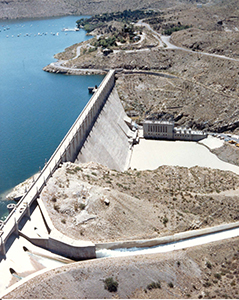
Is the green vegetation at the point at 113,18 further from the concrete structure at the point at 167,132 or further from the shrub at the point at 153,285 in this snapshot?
the shrub at the point at 153,285

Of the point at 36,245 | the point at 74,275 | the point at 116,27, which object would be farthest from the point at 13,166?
the point at 116,27

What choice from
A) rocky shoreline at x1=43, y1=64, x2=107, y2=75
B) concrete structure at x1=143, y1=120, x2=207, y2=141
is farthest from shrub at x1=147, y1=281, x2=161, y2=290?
rocky shoreline at x1=43, y1=64, x2=107, y2=75

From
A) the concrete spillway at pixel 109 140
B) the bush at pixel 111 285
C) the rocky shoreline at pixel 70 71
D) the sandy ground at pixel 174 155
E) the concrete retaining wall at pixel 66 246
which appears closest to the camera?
the bush at pixel 111 285

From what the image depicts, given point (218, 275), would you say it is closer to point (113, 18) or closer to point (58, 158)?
point (58, 158)

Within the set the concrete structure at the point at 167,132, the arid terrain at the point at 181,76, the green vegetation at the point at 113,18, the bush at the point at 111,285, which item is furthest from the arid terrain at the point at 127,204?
the green vegetation at the point at 113,18

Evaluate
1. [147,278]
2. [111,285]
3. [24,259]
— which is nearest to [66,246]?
[24,259]

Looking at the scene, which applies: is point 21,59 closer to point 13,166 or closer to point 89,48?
point 89,48
